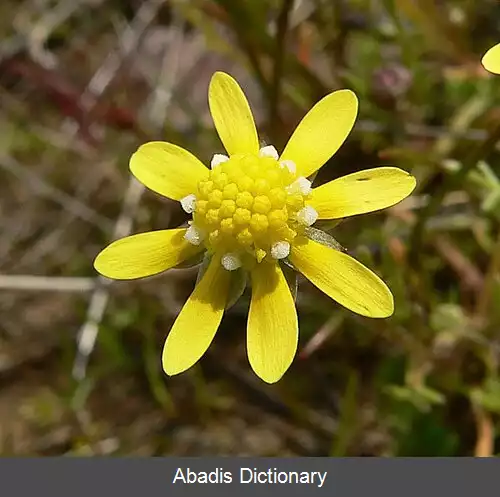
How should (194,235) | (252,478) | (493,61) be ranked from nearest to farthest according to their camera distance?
(493,61)
(194,235)
(252,478)

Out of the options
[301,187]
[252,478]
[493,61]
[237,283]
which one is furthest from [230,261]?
[252,478]

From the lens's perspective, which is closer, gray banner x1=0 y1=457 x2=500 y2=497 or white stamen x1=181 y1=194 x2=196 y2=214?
white stamen x1=181 y1=194 x2=196 y2=214

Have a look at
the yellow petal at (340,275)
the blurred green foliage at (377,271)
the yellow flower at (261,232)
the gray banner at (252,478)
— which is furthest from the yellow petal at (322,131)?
the gray banner at (252,478)

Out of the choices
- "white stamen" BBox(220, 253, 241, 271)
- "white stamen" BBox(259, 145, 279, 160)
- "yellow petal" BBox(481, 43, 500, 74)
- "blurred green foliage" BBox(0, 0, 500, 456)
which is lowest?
"white stamen" BBox(220, 253, 241, 271)

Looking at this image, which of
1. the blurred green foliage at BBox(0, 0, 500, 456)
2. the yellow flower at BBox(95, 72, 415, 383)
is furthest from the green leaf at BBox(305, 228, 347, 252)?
the blurred green foliage at BBox(0, 0, 500, 456)

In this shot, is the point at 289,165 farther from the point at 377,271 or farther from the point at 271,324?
the point at 377,271

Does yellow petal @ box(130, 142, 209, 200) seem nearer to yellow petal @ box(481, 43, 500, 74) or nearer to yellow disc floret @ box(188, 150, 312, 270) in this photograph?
yellow disc floret @ box(188, 150, 312, 270)

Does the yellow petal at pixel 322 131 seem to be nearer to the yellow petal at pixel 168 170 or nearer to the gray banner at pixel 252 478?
the yellow petal at pixel 168 170

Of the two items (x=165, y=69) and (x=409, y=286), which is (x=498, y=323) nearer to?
(x=409, y=286)

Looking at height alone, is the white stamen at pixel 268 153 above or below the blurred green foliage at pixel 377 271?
below
